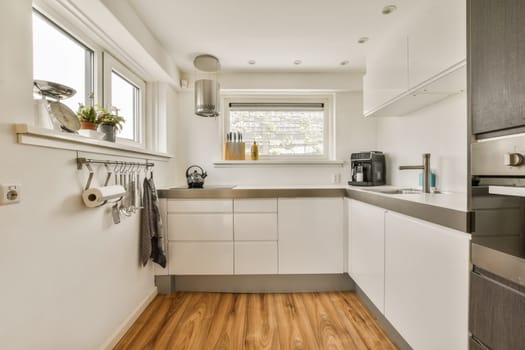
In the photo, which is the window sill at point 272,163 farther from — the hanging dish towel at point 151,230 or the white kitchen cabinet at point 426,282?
the white kitchen cabinet at point 426,282

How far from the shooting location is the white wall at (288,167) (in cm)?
274

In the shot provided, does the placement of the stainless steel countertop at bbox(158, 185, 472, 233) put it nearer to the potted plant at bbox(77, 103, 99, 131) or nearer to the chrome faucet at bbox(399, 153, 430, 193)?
the chrome faucet at bbox(399, 153, 430, 193)

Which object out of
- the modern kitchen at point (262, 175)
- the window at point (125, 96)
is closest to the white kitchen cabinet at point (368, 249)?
the modern kitchen at point (262, 175)

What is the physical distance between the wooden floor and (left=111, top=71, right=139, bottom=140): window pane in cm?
147

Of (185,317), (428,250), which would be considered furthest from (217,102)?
(428,250)

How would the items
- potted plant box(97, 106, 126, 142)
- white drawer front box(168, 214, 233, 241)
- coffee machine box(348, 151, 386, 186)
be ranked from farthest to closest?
coffee machine box(348, 151, 386, 186) < white drawer front box(168, 214, 233, 241) < potted plant box(97, 106, 126, 142)

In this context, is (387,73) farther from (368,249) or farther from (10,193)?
(10,193)

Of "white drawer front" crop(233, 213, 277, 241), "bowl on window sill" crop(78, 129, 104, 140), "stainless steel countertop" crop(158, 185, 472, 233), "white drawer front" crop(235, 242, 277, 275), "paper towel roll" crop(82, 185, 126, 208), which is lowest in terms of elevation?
"white drawer front" crop(235, 242, 277, 275)

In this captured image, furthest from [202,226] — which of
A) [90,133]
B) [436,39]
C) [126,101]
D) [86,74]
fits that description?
[436,39]

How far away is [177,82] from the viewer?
257 cm

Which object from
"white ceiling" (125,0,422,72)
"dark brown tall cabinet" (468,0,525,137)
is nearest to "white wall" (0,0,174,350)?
"white ceiling" (125,0,422,72)

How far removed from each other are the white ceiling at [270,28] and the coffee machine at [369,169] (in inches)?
36.5

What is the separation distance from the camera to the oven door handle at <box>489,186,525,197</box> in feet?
2.30

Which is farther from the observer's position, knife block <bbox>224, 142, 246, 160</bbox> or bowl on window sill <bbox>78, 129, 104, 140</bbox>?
knife block <bbox>224, 142, 246, 160</bbox>
